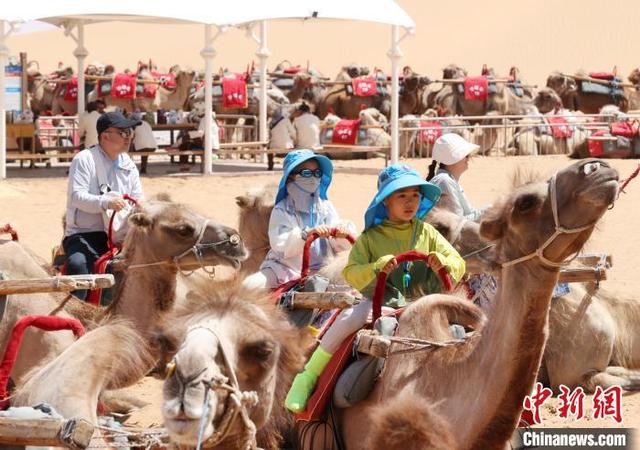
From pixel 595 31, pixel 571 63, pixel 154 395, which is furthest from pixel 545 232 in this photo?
pixel 595 31

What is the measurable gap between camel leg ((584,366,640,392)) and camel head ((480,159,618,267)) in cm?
397

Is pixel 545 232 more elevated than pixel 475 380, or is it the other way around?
pixel 545 232

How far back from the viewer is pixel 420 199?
22.0 ft

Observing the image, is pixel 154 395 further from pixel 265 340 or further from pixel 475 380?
pixel 265 340

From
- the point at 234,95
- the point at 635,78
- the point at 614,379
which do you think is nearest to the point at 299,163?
the point at 614,379

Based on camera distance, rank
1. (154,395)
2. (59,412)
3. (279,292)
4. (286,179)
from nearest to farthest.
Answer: (59,412) → (279,292) → (286,179) → (154,395)

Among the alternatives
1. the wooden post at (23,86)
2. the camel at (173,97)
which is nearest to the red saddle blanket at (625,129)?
the wooden post at (23,86)

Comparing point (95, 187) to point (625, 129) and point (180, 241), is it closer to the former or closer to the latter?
point (180, 241)

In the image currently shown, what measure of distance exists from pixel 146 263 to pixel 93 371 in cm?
300

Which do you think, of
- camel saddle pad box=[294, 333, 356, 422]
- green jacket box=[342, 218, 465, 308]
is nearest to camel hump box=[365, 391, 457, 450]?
camel saddle pad box=[294, 333, 356, 422]

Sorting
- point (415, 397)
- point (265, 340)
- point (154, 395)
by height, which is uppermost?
point (265, 340)

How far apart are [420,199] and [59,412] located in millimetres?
2319

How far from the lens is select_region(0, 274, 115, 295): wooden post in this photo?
664 cm

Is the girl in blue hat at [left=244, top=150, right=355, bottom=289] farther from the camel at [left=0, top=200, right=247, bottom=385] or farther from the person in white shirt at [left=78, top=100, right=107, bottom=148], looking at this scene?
the person in white shirt at [left=78, top=100, right=107, bottom=148]
